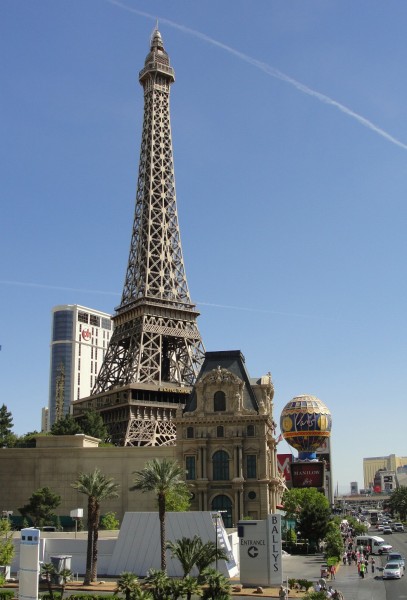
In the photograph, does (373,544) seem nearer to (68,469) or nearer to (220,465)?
(220,465)

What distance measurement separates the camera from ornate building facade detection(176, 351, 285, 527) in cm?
7850

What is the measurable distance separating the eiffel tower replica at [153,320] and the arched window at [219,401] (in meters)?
21.6

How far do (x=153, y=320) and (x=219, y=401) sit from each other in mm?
38175

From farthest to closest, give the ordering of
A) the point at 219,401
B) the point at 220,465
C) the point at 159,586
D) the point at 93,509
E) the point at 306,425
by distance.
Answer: the point at 306,425 → the point at 219,401 → the point at 220,465 → the point at 93,509 → the point at 159,586

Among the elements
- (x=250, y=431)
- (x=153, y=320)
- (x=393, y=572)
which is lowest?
(x=393, y=572)

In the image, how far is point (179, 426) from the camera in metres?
81.6

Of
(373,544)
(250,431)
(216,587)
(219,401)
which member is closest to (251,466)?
(250,431)

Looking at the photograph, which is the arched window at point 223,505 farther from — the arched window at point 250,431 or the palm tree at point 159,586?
the palm tree at point 159,586

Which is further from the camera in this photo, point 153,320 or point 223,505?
point 153,320

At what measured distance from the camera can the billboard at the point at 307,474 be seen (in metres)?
120

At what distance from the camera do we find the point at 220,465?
3162 inches

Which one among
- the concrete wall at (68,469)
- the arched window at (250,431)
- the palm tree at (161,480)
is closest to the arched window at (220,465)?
the arched window at (250,431)

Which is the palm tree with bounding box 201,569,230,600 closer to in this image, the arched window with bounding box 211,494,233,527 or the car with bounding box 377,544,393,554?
the arched window with bounding box 211,494,233,527

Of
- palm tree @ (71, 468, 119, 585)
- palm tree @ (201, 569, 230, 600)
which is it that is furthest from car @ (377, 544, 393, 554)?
palm tree @ (201, 569, 230, 600)
